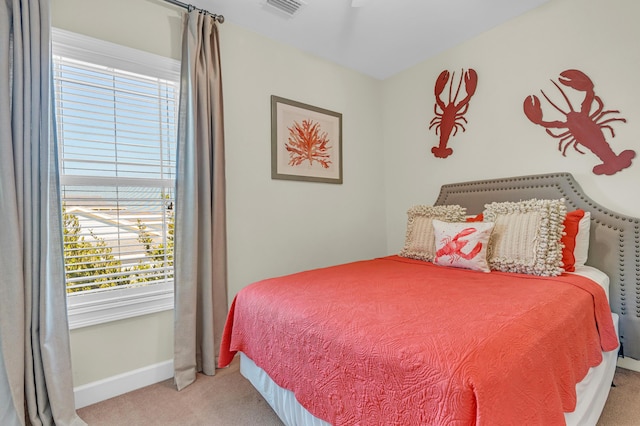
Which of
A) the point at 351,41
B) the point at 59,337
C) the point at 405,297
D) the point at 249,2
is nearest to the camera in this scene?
the point at 405,297

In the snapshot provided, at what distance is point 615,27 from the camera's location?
1.96 meters

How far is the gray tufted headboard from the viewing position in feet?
6.07

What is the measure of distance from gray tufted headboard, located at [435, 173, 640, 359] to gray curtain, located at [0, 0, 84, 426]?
304 centimetres

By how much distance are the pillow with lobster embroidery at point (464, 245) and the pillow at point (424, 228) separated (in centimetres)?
20

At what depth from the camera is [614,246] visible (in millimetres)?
1913

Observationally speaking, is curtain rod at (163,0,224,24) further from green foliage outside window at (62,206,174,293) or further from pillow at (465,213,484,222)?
pillow at (465,213,484,222)

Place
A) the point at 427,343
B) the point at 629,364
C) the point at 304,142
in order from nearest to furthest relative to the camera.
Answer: the point at 427,343, the point at 629,364, the point at 304,142

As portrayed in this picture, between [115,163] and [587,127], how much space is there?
10.2 feet

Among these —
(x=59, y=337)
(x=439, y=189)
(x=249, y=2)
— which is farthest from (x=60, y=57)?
(x=439, y=189)

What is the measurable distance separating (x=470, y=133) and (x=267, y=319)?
235cm

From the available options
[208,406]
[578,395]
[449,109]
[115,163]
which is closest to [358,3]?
[449,109]

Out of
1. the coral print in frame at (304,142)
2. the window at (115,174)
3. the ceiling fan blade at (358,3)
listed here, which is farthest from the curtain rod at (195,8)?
the ceiling fan blade at (358,3)

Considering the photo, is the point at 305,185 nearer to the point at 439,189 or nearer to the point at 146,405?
the point at 439,189

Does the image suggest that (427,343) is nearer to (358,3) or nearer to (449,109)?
(358,3)
